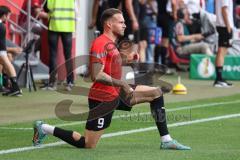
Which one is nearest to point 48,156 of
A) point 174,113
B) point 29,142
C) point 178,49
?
point 29,142

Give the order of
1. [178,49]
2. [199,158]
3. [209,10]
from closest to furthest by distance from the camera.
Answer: [199,158] < [178,49] < [209,10]

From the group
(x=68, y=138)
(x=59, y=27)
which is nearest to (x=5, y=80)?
(x=59, y=27)

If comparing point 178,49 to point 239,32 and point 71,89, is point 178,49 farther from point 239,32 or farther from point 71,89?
point 71,89

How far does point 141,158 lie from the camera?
9.30 metres

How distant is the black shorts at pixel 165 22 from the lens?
73.8 feet

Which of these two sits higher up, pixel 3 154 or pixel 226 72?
pixel 3 154

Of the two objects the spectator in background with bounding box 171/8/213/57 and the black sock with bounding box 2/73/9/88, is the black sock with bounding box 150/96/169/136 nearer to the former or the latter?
the black sock with bounding box 2/73/9/88

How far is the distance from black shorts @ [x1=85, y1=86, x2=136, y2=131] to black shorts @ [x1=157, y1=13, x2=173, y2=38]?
41.1ft

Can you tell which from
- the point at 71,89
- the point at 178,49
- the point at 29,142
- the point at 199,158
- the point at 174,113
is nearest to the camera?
the point at 199,158

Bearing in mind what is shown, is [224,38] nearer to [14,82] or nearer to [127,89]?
[14,82]

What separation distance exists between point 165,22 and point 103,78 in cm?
1295

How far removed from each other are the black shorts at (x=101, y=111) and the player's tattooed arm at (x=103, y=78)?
251mm

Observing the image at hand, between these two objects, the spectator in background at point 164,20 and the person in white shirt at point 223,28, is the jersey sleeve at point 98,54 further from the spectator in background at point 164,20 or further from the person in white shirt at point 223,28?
the spectator in background at point 164,20

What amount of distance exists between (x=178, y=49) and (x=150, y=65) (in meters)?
2.43
